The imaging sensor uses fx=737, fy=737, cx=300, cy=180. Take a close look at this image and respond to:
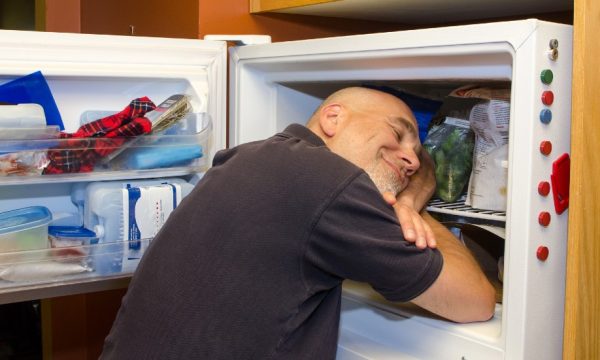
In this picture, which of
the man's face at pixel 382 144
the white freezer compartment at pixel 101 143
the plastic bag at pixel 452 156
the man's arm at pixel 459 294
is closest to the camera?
the man's arm at pixel 459 294

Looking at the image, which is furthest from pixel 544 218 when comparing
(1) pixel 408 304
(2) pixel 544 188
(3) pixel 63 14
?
(3) pixel 63 14

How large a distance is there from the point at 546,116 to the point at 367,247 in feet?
1.05

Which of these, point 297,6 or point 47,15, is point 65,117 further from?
point 47,15

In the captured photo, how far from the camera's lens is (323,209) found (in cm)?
110

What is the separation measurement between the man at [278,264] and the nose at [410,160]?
0.20m

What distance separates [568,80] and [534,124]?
10 cm

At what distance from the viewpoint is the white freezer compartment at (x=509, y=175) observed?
1.05 metres

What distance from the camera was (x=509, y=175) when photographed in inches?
42.2

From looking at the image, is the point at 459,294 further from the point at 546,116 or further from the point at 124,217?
the point at 124,217

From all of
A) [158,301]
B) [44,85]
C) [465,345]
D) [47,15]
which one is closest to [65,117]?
[44,85]

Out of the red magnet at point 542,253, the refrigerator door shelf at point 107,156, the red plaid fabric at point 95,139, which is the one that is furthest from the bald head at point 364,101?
the red magnet at point 542,253

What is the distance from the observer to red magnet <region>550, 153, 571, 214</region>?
108cm

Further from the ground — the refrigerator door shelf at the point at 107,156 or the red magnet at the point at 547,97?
the red magnet at the point at 547,97

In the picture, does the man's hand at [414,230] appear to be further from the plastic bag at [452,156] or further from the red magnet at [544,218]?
the plastic bag at [452,156]
